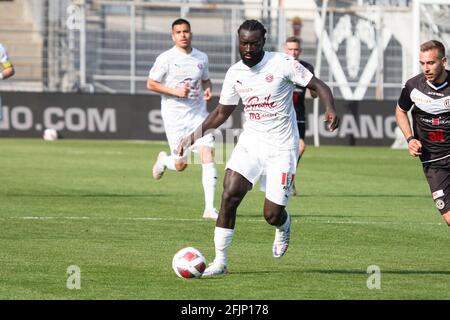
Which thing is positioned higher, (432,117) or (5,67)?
(5,67)

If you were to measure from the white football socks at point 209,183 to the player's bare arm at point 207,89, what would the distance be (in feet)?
3.73

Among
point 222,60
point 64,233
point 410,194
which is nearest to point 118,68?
point 222,60

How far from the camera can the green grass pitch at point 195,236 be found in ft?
33.5

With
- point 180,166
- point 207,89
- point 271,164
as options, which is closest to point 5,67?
point 207,89

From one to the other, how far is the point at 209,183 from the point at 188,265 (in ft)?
→ 18.8

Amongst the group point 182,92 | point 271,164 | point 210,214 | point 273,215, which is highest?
point 182,92

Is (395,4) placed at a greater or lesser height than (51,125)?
greater

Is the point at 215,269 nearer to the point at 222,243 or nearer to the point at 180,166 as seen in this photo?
the point at 222,243

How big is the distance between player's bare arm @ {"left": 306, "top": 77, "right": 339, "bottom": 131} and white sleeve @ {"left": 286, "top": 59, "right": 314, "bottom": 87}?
0.16 ft

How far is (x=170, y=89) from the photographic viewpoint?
1681 cm
